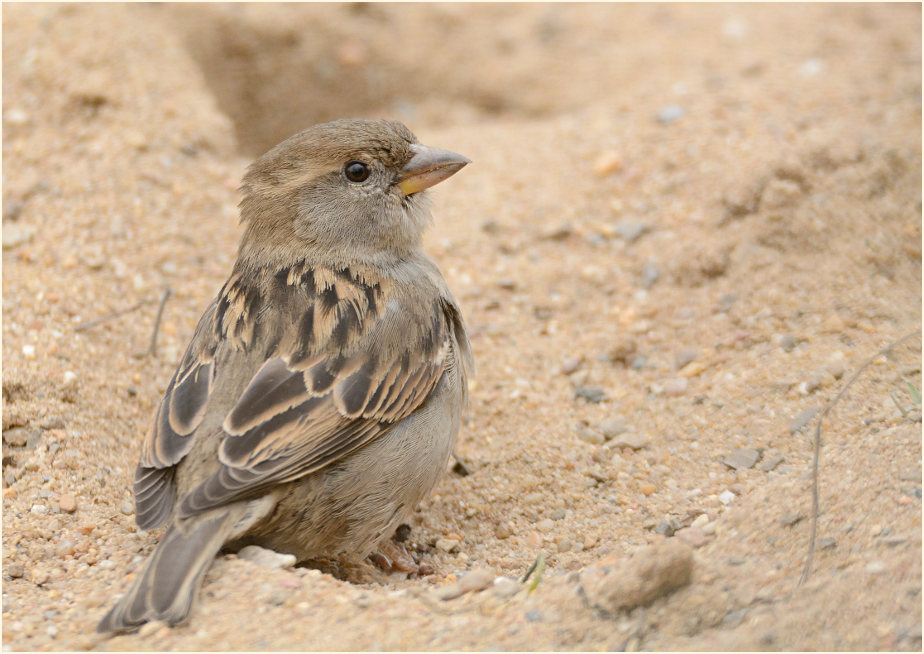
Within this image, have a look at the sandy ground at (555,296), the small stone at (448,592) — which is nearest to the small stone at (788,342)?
the sandy ground at (555,296)

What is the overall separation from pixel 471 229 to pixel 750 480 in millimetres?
2970

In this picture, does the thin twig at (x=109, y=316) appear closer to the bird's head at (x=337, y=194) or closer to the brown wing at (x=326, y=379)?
the bird's head at (x=337, y=194)

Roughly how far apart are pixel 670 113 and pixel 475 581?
4.54m

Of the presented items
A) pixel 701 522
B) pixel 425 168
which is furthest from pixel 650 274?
pixel 701 522

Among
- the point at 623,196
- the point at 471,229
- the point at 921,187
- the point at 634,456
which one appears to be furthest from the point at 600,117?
the point at 634,456

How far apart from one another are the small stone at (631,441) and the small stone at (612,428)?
44 millimetres

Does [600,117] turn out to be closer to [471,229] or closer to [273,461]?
[471,229]

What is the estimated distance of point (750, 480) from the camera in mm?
4270

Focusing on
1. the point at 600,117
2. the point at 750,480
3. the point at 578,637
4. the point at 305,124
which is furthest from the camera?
the point at 305,124

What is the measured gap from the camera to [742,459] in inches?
175

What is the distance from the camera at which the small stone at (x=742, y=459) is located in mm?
4406

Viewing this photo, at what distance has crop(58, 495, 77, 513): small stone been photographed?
4321 millimetres

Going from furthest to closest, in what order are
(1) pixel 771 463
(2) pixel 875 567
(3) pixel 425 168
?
(3) pixel 425 168 < (1) pixel 771 463 < (2) pixel 875 567

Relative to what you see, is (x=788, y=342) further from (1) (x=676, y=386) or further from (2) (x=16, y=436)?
(2) (x=16, y=436)
